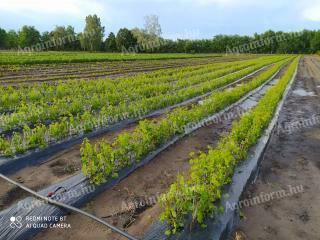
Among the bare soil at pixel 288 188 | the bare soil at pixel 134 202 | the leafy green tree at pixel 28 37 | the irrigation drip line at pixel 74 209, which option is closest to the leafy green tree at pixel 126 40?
the leafy green tree at pixel 28 37

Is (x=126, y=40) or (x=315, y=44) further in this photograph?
(x=315, y=44)

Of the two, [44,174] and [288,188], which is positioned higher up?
[44,174]

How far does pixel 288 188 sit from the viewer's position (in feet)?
18.5

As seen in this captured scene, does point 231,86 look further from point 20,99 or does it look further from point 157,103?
point 20,99

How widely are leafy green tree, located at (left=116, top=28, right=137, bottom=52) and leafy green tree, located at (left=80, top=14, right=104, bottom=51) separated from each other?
4065mm

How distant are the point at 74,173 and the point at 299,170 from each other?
4521 millimetres

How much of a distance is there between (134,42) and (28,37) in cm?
2904

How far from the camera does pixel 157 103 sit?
10.8 m

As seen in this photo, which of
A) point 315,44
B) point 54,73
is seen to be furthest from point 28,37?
point 315,44

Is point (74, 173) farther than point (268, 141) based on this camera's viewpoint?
No

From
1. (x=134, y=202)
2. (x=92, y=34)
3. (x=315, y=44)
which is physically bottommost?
(x=315, y=44)

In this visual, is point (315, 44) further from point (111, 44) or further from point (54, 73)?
point (54, 73)

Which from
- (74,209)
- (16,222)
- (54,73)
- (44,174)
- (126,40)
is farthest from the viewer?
(126,40)

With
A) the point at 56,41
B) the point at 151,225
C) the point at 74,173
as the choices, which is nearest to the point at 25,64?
the point at 74,173
